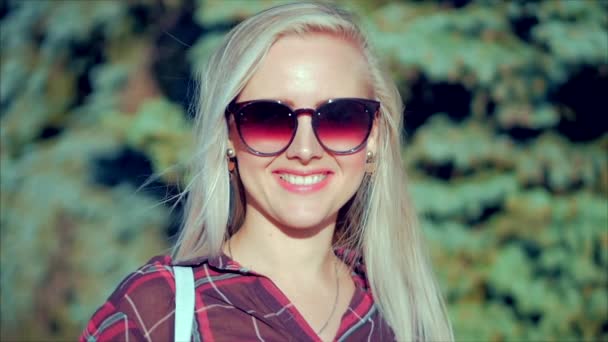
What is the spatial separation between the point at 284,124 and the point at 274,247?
319mm

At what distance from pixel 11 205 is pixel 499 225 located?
112 inches

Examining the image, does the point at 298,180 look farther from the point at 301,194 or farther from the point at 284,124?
the point at 284,124

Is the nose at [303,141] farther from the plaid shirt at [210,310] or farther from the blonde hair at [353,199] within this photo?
the plaid shirt at [210,310]

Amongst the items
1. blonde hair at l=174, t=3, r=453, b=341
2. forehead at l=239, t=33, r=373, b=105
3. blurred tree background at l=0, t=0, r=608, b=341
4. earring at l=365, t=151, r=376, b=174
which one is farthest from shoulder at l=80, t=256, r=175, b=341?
blurred tree background at l=0, t=0, r=608, b=341

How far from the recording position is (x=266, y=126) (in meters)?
1.63

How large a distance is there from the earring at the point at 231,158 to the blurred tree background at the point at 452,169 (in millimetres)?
1494

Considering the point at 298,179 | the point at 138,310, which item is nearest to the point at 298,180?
the point at 298,179

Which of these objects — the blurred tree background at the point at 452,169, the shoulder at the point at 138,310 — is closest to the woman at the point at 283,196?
the shoulder at the point at 138,310

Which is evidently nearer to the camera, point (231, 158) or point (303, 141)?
point (303, 141)

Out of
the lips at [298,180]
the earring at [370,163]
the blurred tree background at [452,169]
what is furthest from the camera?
the blurred tree background at [452,169]

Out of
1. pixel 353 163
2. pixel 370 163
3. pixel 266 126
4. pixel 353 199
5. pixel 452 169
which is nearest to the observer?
pixel 266 126

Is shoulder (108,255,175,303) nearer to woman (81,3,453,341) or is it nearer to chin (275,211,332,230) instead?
woman (81,3,453,341)

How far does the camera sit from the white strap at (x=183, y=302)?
56.6 inches

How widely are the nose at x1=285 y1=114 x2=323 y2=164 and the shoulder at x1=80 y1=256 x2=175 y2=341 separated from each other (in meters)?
0.39
